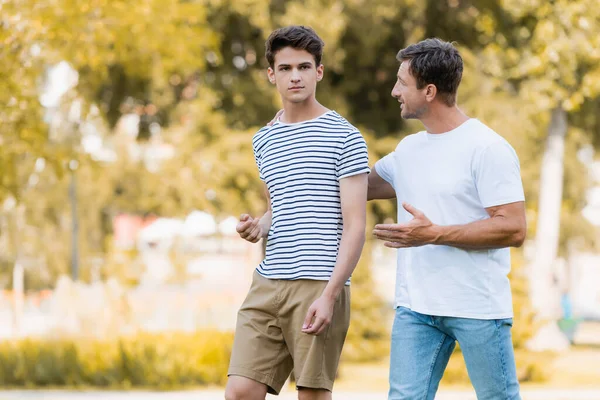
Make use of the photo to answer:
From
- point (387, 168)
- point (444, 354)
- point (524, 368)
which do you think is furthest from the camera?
point (524, 368)

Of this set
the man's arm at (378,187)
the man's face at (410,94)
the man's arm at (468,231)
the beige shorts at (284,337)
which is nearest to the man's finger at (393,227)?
the man's arm at (468,231)

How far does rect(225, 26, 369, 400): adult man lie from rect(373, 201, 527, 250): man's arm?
0.22 metres

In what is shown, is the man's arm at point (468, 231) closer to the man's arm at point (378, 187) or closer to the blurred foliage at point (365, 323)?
the man's arm at point (378, 187)

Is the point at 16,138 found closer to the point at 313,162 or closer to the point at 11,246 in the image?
the point at 313,162

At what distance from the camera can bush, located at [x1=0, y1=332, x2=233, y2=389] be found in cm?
1371

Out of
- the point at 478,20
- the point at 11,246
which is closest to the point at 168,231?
the point at 11,246

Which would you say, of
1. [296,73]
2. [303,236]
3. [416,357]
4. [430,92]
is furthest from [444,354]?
[296,73]

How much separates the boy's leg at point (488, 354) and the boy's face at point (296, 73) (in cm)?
104

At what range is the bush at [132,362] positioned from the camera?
540 inches

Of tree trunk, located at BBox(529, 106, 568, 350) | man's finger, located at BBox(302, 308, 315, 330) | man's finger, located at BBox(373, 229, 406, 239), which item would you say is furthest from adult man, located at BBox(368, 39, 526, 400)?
tree trunk, located at BBox(529, 106, 568, 350)

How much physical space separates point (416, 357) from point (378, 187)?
76 cm

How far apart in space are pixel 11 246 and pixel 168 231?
474 cm

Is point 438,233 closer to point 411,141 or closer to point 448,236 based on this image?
point 448,236

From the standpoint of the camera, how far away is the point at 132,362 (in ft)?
44.9
